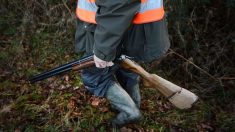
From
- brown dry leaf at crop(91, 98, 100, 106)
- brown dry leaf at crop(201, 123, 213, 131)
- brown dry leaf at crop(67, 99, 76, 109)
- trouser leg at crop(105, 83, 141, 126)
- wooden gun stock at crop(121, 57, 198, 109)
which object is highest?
wooden gun stock at crop(121, 57, 198, 109)

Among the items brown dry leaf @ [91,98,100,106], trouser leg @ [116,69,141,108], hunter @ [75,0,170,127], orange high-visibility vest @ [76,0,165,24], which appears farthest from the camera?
brown dry leaf @ [91,98,100,106]

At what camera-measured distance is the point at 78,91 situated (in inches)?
192

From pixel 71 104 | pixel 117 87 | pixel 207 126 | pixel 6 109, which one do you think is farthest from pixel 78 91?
pixel 207 126

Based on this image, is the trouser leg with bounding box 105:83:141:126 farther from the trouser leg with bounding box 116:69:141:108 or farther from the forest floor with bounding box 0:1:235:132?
the forest floor with bounding box 0:1:235:132

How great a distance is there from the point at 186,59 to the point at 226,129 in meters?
1.11

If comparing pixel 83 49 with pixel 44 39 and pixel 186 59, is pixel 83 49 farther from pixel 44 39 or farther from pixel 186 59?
pixel 44 39

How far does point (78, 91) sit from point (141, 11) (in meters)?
2.15

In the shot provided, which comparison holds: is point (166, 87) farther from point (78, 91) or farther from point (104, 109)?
point (78, 91)

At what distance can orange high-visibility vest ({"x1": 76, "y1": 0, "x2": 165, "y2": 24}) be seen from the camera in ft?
9.96

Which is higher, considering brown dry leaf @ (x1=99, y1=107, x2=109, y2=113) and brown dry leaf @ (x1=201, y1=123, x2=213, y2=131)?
brown dry leaf @ (x1=99, y1=107, x2=109, y2=113)

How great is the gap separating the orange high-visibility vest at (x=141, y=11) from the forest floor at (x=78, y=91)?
164 centimetres

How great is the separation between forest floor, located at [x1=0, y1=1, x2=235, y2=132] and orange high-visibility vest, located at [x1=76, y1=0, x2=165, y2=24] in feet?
5.38

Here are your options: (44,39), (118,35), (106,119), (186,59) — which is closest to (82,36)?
(118,35)

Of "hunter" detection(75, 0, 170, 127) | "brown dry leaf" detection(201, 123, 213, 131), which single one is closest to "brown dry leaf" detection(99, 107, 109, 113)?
"hunter" detection(75, 0, 170, 127)
